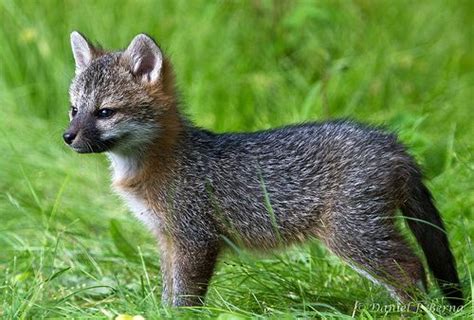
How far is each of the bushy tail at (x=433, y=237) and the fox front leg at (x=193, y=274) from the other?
112 cm

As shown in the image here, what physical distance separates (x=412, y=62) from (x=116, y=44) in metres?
2.64

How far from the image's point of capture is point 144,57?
20.0 feet

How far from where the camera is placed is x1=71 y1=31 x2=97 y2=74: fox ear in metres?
6.30

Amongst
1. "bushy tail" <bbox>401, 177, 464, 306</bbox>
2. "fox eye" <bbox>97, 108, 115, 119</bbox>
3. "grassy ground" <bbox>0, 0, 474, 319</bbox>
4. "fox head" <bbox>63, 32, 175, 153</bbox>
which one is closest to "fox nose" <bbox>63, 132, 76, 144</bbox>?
"fox head" <bbox>63, 32, 175, 153</bbox>

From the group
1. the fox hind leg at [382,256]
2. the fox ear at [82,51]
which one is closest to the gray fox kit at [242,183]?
the fox hind leg at [382,256]

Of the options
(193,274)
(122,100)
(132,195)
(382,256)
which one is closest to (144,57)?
(122,100)

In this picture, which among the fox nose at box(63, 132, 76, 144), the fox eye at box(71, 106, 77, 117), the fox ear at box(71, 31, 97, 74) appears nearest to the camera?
the fox nose at box(63, 132, 76, 144)

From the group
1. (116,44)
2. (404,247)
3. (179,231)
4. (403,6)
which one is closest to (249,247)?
(179,231)

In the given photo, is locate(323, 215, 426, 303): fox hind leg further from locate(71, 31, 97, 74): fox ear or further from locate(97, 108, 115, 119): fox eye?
locate(71, 31, 97, 74): fox ear

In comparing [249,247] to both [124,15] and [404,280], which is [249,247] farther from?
[124,15]

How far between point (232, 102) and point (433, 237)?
3.35m

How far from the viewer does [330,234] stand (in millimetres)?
5727

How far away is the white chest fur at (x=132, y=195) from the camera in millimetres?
6020

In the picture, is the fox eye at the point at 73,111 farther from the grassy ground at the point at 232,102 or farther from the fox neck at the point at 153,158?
the grassy ground at the point at 232,102
